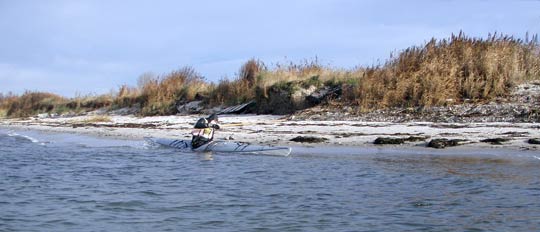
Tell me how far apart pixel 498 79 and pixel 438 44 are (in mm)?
2819

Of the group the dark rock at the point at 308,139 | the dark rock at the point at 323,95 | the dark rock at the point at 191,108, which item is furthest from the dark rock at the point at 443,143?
the dark rock at the point at 191,108

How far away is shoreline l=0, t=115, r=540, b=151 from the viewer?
1093 centimetres

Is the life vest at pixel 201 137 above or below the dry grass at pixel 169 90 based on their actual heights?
below

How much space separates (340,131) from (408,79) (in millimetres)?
3684

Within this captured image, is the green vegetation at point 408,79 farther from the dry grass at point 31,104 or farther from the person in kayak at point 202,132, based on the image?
the dry grass at point 31,104

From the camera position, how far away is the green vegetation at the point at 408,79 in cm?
1524

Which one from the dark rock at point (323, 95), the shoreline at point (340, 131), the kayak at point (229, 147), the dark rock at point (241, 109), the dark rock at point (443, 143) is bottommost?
the kayak at point (229, 147)

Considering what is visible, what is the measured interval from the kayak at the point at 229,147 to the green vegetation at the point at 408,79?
495 cm

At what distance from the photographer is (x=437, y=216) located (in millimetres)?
5754

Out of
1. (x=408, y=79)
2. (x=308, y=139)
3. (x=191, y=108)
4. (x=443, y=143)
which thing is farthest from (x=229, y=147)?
(x=191, y=108)

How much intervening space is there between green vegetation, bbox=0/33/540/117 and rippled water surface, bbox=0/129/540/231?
5.25m

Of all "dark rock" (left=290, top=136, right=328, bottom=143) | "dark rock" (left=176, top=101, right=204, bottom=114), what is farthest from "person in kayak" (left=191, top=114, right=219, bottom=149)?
"dark rock" (left=176, top=101, right=204, bottom=114)

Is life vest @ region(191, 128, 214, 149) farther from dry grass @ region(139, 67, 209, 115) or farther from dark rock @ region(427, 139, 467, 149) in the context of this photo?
dry grass @ region(139, 67, 209, 115)

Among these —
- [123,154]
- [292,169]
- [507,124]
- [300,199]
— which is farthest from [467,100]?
[300,199]
